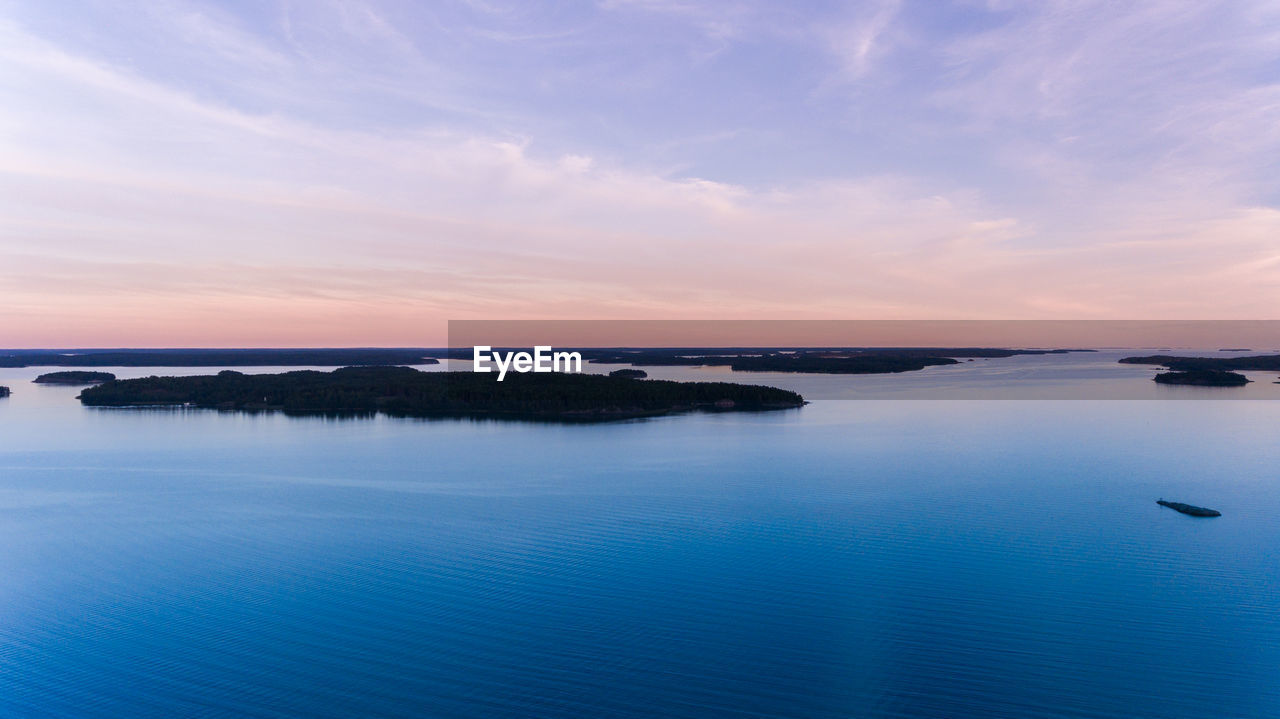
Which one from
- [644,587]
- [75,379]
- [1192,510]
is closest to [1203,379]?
[1192,510]

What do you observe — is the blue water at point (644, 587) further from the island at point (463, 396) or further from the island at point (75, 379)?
the island at point (75, 379)

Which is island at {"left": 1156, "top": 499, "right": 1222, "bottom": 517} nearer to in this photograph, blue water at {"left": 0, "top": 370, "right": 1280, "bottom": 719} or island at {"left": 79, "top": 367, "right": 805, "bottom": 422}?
blue water at {"left": 0, "top": 370, "right": 1280, "bottom": 719}

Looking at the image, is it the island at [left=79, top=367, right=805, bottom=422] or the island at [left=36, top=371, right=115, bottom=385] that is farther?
the island at [left=36, top=371, right=115, bottom=385]

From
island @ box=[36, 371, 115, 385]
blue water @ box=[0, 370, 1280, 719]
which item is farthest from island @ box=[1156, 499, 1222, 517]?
island @ box=[36, 371, 115, 385]

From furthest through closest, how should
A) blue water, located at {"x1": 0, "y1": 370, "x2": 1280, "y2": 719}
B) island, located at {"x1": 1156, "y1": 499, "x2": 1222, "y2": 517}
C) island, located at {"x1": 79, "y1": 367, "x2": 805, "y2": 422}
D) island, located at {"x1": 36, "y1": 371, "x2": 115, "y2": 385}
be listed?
island, located at {"x1": 36, "y1": 371, "x2": 115, "y2": 385} → island, located at {"x1": 79, "y1": 367, "x2": 805, "y2": 422} → island, located at {"x1": 1156, "y1": 499, "x2": 1222, "y2": 517} → blue water, located at {"x1": 0, "y1": 370, "x2": 1280, "y2": 719}

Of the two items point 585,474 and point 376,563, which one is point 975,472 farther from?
point 376,563

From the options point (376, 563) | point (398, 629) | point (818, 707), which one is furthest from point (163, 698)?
point (818, 707)

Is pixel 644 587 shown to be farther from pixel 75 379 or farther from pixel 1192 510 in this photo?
pixel 75 379

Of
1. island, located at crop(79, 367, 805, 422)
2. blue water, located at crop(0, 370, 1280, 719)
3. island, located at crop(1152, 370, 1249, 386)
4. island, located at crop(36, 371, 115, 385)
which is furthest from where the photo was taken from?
island, located at crop(36, 371, 115, 385)
